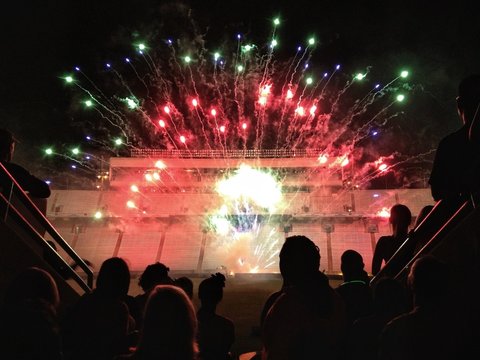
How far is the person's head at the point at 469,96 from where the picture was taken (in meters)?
3.23

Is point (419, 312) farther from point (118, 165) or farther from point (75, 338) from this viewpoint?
point (118, 165)

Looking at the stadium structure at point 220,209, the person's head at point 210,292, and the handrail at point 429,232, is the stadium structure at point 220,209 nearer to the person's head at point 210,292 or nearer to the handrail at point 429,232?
the handrail at point 429,232

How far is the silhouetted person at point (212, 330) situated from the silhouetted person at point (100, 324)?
93 cm

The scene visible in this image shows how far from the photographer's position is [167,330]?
217 centimetres

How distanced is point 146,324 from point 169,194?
33.1 meters

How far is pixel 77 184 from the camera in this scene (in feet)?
126

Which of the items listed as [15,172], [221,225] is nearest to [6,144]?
[15,172]

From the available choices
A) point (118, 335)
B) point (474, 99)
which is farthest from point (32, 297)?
point (474, 99)

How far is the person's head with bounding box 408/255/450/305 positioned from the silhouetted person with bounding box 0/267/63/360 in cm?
236

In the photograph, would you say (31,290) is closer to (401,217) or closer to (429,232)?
(429,232)

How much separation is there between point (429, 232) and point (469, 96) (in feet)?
5.33

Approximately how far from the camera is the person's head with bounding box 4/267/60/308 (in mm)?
2449

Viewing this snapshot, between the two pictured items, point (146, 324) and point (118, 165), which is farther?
point (118, 165)

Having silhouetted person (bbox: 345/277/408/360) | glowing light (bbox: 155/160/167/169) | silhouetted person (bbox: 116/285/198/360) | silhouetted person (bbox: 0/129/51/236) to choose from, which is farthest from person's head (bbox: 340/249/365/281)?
glowing light (bbox: 155/160/167/169)
